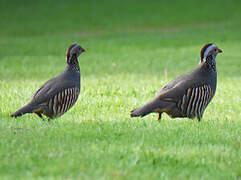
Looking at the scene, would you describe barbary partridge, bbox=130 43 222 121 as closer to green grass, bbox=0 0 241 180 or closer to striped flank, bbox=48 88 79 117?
green grass, bbox=0 0 241 180

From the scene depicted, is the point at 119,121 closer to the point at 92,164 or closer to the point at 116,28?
the point at 92,164

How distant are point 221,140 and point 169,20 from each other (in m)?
29.9

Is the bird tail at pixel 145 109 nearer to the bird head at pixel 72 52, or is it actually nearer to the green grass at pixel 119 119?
the green grass at pixel 119 119

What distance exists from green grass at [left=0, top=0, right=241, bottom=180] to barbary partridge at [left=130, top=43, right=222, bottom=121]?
23 centimetres

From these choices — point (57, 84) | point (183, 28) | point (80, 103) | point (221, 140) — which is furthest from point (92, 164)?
point (183, 28)

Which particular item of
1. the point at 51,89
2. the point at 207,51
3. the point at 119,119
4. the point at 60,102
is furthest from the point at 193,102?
the point at 51,89

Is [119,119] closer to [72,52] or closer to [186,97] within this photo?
[186,97]

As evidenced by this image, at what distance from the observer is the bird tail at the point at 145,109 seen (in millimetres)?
7707

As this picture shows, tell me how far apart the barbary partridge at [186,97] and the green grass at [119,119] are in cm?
23

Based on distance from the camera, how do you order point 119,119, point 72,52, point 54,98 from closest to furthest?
point 54,98 < point 119,119 < point 72,52

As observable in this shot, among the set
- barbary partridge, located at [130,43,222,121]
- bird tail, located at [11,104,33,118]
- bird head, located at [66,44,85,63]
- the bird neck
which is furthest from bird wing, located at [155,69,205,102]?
bird tail, located at [11,104,33,118]

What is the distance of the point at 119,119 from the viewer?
8273mm

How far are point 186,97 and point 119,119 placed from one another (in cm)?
120

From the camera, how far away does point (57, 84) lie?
8.21 m
